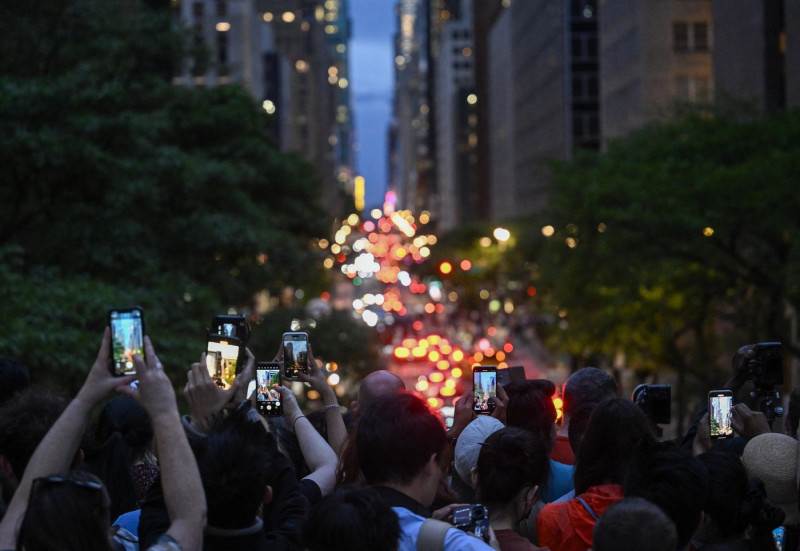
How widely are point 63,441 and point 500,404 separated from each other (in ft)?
9.01

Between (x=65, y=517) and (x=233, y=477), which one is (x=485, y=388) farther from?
(x=65, y=517)

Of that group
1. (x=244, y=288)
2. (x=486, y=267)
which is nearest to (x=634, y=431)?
(x=244, y=288)

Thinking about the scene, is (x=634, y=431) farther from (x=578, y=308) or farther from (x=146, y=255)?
(x=578, y=308)

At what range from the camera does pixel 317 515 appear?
4.24 meters

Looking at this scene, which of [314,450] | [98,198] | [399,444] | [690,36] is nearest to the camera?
[399,444]

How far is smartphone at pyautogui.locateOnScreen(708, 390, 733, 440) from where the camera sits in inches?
243

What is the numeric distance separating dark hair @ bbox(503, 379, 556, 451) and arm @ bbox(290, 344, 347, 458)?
1062mm

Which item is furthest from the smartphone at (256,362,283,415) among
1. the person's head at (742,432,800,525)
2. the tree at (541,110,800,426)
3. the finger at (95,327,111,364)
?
the tree at (541,110,800,426)

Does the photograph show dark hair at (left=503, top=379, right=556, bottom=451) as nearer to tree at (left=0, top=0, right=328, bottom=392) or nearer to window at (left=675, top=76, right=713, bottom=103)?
tree at (left=0, top=0, right=328, bottom=392)

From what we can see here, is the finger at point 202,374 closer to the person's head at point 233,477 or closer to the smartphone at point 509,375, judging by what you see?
the person's head at point 233,477

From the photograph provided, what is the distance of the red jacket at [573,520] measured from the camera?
5344mm

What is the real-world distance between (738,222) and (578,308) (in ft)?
33.7

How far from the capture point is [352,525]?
164 inches

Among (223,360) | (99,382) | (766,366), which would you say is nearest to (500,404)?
(766,366)
